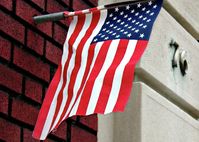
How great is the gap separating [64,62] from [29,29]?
36cm

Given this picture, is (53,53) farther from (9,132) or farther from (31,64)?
(9,132)

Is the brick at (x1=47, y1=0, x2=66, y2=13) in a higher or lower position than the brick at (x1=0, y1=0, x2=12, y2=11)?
lower

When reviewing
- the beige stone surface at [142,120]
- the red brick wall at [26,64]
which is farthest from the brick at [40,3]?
the beige stone surface at [142,120]

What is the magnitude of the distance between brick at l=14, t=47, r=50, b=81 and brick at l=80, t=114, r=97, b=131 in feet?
1.36

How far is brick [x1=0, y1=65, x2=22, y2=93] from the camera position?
3857 millimetres

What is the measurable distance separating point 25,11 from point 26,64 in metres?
0.27

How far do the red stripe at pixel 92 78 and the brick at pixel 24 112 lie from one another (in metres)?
0.43

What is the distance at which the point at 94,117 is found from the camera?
4621 mm

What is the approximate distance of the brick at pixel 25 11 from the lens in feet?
A: 13.3

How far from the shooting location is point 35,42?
4.15 m

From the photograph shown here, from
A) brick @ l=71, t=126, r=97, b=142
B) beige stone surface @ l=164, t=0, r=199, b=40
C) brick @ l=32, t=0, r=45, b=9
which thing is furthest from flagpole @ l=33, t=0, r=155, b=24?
beige stone surface @ l=164, t=0, r=199, b=40

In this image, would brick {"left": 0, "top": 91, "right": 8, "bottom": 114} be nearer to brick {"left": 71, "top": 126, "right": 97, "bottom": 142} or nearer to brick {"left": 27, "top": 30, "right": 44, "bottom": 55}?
brick {"left": 27, "top": 30, "right": 44, "bottom": 55}

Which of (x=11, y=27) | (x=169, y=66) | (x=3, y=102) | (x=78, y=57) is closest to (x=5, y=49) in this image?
(x=11, y=27)

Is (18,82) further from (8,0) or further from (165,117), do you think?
(165,117)
